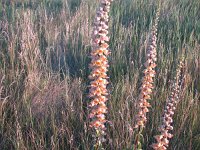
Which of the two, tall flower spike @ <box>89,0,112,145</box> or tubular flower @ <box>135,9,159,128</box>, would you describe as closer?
tall flower spike @ <box>89,0,112,145</box>

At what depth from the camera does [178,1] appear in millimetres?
6605

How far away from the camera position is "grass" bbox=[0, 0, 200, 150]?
9.98ft

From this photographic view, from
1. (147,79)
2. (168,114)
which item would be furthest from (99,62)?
(168,114)

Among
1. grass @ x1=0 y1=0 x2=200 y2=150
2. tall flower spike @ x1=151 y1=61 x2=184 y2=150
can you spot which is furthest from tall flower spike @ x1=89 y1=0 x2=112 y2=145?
tall flower spike @ x1=151 y1=61 x2=184 y2=150

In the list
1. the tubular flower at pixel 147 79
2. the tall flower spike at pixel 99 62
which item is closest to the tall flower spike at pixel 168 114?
the tubular flower at pixel 147 79

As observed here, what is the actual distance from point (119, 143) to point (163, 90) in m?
0.82

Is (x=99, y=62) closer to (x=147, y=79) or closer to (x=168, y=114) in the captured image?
(x=147, y=79)

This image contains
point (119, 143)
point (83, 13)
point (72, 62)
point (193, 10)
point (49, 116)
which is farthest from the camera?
point (193, 10)

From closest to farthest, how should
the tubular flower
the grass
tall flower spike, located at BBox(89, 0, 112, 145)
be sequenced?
tall flower spike, located at BBox(89, 0, 112, 145) → the tubular flower → the grass

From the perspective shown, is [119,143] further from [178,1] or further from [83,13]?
[178,1]

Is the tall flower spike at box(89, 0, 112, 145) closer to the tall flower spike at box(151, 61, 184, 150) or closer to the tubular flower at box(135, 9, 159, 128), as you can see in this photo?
the tubular flower at box(135, 9, 159, 128)

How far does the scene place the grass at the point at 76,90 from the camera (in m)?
3.04

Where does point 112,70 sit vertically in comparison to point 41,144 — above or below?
above

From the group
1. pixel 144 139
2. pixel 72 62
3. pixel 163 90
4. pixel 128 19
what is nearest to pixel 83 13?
pixel 128 19
